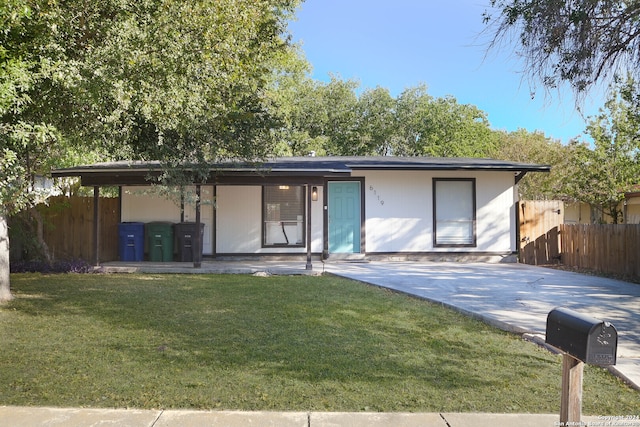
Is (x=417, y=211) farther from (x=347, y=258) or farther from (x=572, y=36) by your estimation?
(x=572, y=36)

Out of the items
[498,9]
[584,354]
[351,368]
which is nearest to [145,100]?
[351,368]

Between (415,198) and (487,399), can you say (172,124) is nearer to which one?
(487,399)

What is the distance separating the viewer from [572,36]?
561cm

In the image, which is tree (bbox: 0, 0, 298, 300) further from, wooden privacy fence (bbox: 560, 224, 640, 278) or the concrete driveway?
wooden privacy fence (bbox: 560, 224, 640, 278)

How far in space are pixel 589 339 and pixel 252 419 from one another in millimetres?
2269

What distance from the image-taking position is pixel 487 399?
3.82 meters

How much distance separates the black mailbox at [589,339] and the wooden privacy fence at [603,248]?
9545 mm

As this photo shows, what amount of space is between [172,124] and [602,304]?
6.94 metres

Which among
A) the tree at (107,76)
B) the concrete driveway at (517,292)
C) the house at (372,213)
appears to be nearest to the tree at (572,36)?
the concrete driveway at (517,292)

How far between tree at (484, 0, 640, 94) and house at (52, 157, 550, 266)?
7.31m

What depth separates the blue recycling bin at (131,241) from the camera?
41.7 ft

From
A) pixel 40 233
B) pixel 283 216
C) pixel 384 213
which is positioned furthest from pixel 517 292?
pixel 40 233

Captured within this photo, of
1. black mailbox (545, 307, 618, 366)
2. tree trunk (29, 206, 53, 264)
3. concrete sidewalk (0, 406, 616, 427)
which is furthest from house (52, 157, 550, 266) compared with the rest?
black mailbox (545, 307, 618, 366)

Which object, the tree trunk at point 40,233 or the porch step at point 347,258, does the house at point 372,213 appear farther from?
the tree trunk at point 40,233
